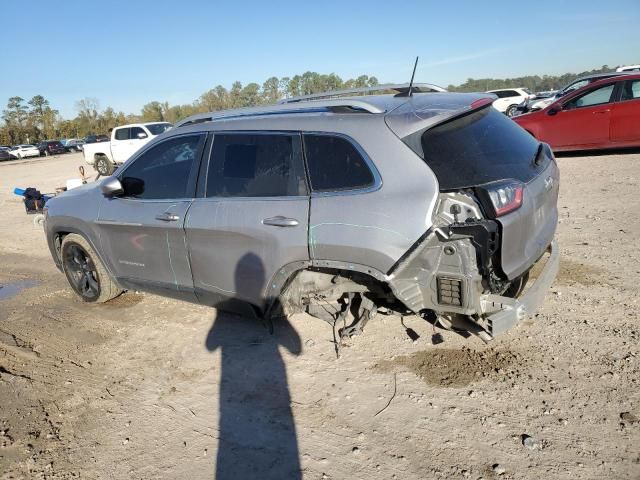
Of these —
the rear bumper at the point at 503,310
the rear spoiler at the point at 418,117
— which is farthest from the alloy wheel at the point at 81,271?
the rear bumper at the point at 503,310

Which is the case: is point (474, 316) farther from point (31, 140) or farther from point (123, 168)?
point (31, 140)

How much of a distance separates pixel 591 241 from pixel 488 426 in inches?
140

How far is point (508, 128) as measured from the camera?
135 inches

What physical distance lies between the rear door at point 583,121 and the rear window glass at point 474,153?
26.5ft

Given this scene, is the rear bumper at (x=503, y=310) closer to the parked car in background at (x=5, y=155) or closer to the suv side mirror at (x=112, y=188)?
the suv side mirror at (x=112, y=188)

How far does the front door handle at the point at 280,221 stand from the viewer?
10.4 ft

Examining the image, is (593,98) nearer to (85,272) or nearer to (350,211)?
(350,211)

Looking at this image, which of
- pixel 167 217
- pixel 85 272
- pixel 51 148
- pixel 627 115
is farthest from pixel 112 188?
pixel 51 148

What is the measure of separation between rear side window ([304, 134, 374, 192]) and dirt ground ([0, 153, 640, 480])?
1325mm

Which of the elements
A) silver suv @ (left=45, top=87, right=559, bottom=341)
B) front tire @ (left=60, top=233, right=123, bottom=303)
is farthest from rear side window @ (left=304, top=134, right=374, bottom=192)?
front tire @ (left=60, top=233, right=123, bottom=303)

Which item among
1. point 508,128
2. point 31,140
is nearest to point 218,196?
point 508,128

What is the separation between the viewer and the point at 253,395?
10.5 feet

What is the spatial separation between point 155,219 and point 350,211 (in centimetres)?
182

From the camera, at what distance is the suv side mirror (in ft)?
13.4
